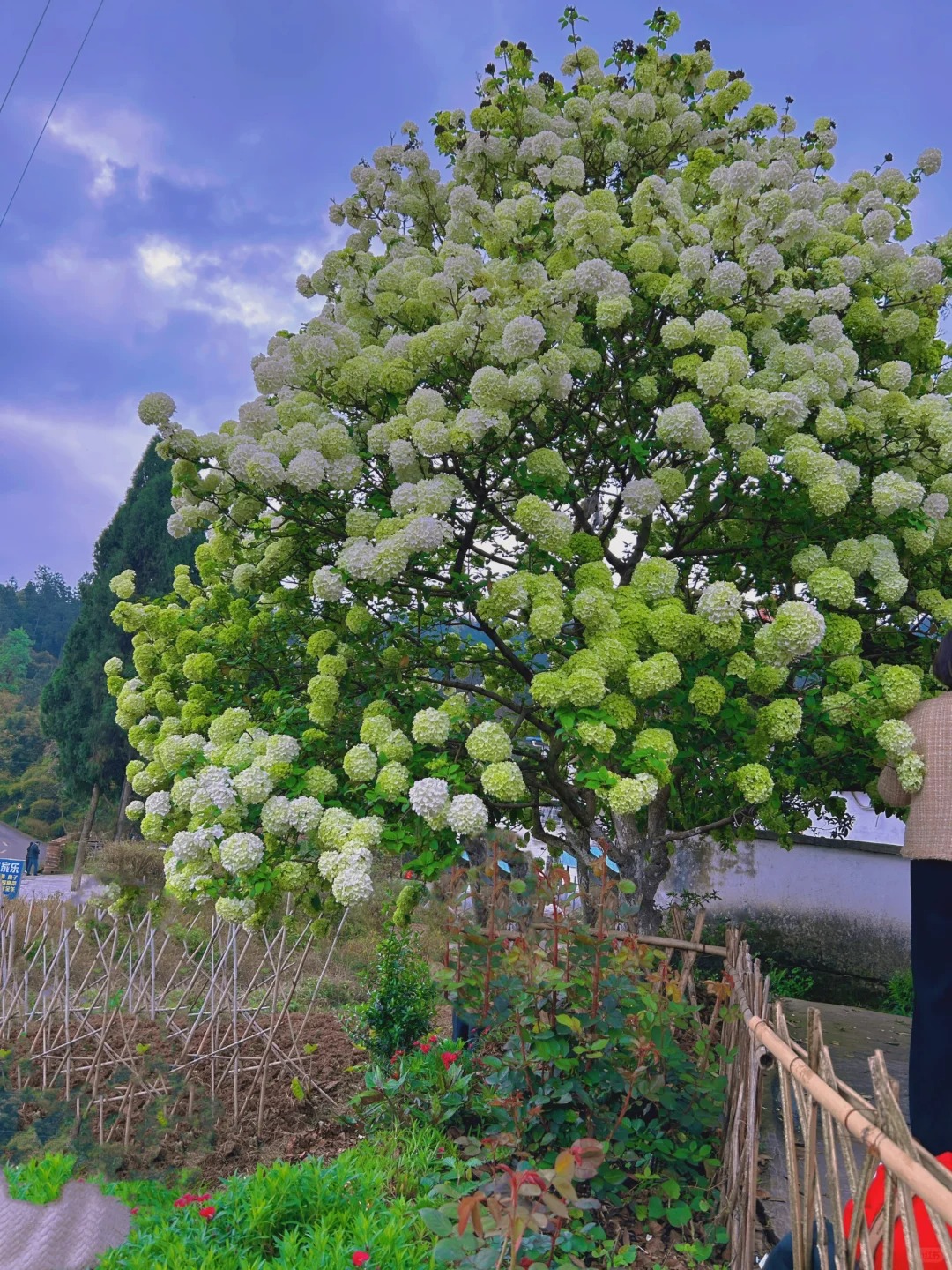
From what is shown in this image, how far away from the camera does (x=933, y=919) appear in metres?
2.88

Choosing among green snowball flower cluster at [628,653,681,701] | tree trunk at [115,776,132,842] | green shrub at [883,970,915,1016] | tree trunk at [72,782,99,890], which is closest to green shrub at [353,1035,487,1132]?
green snowball flower cluster at [628,653,681,701]

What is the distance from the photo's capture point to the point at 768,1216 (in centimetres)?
305

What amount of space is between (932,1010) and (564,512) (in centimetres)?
197

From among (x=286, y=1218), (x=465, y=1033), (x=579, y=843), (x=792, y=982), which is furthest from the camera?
(x=792, y=982)

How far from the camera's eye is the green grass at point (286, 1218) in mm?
2359

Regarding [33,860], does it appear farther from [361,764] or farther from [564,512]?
[564,512]

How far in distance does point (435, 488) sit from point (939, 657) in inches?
71.3

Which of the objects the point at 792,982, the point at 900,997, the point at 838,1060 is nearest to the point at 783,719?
the point at 838,1060

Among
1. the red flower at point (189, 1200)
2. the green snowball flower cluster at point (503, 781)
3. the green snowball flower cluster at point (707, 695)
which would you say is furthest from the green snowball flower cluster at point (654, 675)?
the red flower at point (189, 1200)

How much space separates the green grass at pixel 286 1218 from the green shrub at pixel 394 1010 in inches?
46.9

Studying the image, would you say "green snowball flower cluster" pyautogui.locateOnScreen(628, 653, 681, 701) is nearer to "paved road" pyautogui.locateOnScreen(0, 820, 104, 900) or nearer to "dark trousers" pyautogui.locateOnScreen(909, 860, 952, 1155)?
"dark trousers" pyautogui.locateOnScreen(909, 860, 952, 1155)

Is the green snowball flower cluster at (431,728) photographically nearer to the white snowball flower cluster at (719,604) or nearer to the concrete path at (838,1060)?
the white snowball flower cluster at (719,604)

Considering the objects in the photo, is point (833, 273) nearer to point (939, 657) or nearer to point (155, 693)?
point (939, 657)

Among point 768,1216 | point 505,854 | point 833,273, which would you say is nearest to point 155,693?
point 505,854
